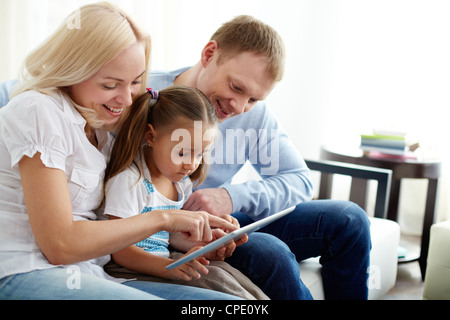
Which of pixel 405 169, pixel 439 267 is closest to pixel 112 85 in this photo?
pixel 439 267

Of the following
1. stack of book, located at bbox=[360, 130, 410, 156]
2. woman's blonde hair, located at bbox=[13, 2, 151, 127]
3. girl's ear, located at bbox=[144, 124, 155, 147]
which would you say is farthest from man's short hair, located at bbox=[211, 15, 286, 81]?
stack of book, located at bbox=[360, 130, 410, 156]

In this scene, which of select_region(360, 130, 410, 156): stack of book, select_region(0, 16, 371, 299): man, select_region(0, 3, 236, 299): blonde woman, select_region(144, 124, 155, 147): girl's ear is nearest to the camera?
select_region(0, 3, 236, 299): blonde woman

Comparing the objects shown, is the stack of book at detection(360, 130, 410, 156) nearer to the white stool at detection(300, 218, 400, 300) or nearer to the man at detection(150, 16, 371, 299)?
the white stool at detection(300, 218, 400, 300)

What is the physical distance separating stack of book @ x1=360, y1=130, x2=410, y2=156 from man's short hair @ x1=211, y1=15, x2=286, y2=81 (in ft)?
4.04

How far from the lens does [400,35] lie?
3326mm

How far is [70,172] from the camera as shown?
3.59ft

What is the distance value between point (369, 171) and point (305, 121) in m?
1.79

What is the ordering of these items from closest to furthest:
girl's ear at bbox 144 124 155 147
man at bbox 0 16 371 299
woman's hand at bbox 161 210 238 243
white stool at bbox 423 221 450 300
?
woman's hand at bbox 161 210 238 243 → girl's ear at bbox 144 124 155 147 → man at bbox 0 16 371 299 → white stool at bbox 423 221 450 300

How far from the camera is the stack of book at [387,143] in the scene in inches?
102

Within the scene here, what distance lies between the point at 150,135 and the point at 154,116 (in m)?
0.05

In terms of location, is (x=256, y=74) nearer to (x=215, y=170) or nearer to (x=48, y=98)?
(x=215, y=170)

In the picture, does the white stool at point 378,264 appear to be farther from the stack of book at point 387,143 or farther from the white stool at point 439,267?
the stack of book at point 387,143

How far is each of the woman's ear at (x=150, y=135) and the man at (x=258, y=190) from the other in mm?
203

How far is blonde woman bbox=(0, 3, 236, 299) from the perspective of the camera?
0.98m
